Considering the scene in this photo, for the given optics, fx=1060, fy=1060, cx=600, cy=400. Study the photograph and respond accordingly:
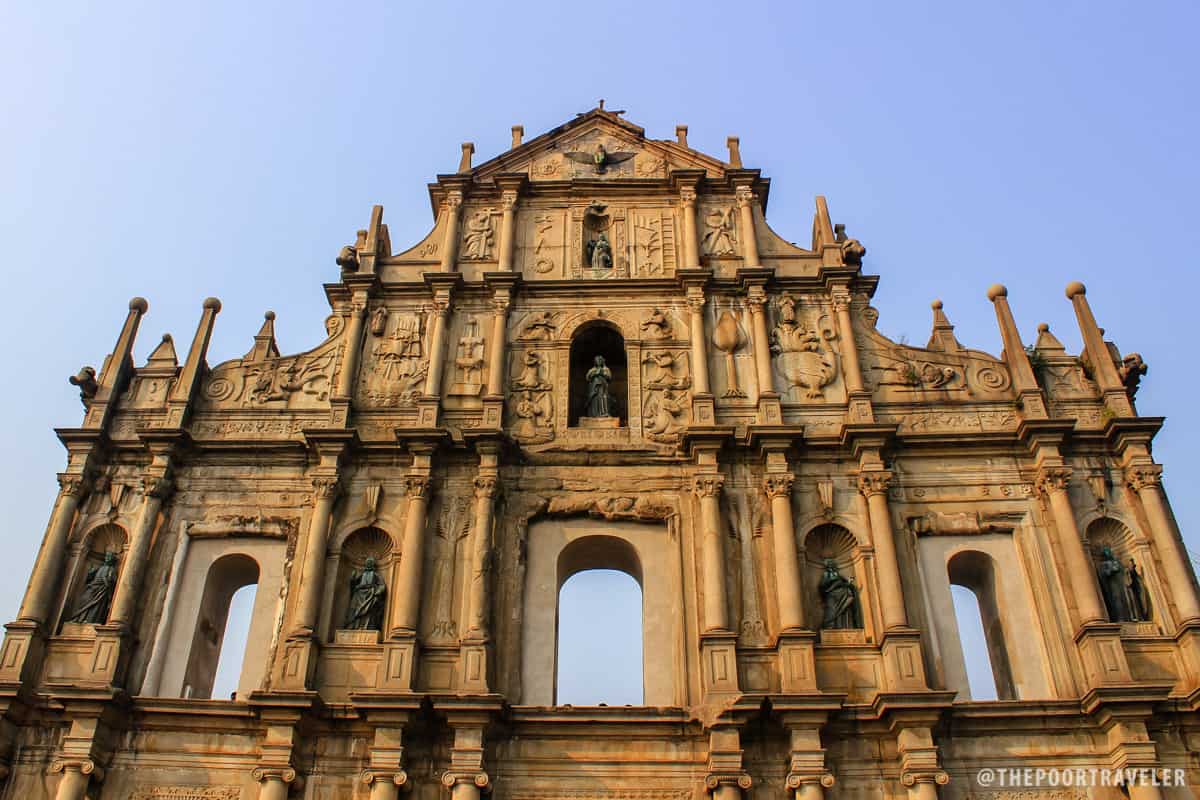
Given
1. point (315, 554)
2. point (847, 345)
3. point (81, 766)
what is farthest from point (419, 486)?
point (847, 345)

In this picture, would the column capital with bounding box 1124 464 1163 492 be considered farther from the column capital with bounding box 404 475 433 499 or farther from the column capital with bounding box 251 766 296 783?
the column capital with bounding box 251 766 296 783

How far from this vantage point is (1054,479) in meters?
14.2

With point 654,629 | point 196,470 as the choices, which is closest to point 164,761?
point 196,470

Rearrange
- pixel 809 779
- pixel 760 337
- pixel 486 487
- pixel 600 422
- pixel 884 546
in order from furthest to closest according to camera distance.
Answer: pixel 760 337
pixel 600 422
pixel 486 487
pixel 884 546
pixel 809 779

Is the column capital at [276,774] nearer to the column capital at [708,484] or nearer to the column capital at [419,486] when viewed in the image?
the column capital at [419,486]

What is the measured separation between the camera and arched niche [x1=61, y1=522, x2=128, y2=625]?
548 inches

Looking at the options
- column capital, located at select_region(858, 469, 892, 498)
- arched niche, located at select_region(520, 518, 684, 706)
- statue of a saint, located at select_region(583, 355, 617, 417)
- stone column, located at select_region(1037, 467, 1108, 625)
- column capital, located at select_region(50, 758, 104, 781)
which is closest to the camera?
column capital, located at select_region(50, 758, 104, 781)

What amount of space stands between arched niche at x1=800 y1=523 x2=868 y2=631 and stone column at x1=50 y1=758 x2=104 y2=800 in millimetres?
8703

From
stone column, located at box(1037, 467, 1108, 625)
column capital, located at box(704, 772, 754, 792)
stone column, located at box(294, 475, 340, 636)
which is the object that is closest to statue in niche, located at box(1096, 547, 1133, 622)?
stone column, located at box(1037, 467, 1108, 625)

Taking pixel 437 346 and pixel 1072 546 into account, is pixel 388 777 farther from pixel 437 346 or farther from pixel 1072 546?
pixel 1072 546

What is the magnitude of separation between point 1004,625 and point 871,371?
4.14m

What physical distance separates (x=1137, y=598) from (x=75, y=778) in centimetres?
1305

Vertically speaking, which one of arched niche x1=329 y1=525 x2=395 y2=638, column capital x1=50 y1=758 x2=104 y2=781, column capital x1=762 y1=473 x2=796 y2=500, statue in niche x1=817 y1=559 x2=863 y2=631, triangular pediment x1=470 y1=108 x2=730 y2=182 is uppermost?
triangular pediment x1=470 y1=108 x2=730 y2=182

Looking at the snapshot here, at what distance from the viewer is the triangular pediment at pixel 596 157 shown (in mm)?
18859
